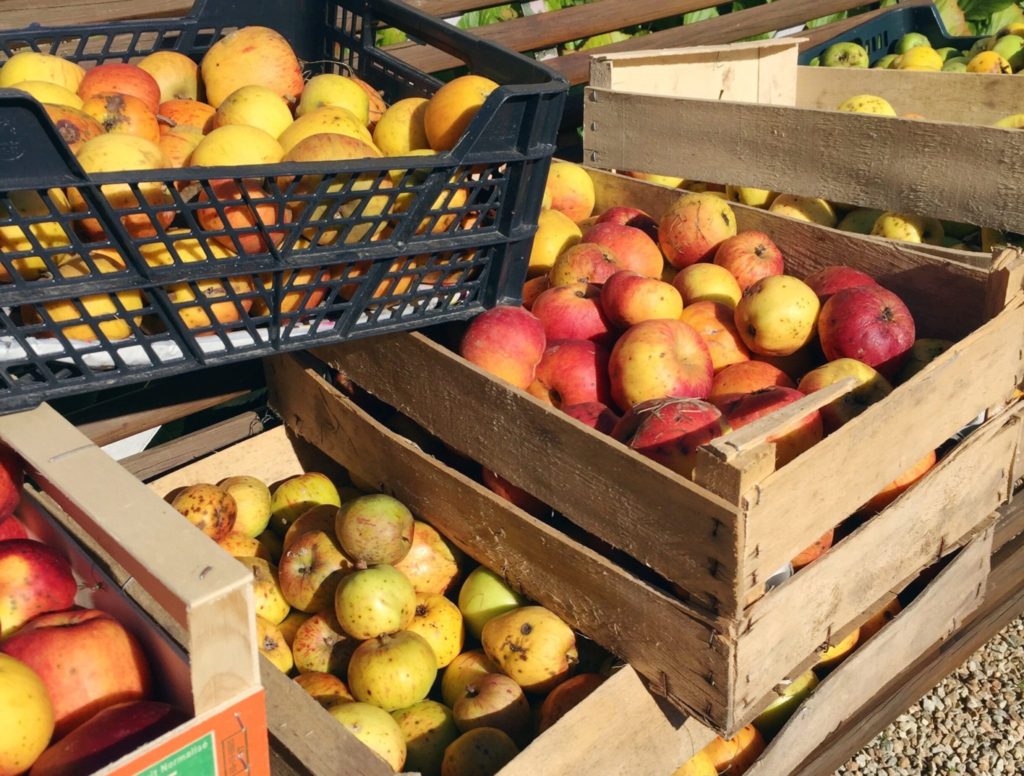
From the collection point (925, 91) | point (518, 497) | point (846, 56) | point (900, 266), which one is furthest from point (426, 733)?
point (846, 56)

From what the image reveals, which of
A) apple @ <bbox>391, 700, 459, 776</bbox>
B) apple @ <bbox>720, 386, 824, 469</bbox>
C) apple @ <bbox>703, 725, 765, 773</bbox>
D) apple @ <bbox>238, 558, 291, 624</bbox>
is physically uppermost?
apple @ <bbox>720, 386, 824, 469</bbox>

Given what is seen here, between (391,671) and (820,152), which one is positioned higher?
(820,152)

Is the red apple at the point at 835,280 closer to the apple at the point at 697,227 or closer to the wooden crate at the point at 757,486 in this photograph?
the wooden crate at the point at 757,486

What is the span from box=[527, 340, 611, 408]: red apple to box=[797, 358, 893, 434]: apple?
427mm

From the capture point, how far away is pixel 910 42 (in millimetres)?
4676

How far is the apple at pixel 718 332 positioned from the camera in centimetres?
236

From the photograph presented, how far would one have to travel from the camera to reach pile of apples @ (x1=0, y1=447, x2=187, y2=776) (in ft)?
4.31

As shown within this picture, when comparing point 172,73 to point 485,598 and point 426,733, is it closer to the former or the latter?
point 485,598

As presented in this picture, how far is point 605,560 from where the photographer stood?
183 cm

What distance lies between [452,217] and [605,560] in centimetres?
69

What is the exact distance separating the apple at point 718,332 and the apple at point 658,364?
A: 17 cm

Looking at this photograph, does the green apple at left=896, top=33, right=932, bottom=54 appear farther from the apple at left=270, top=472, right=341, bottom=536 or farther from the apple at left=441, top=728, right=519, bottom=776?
the apple at left=441, top=728, right=519, bottom=776

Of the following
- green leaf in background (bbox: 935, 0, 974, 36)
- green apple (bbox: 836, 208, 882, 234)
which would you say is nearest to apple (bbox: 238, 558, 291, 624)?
green apple (bbox: 836, 208, 882, 234)

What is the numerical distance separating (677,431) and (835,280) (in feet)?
2.54
